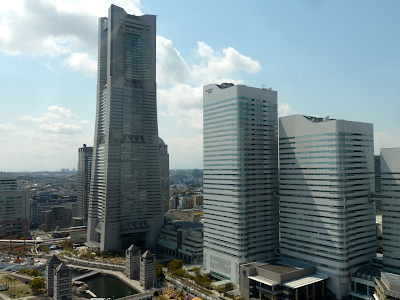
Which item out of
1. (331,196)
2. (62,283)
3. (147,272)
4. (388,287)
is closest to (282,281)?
(388,287)

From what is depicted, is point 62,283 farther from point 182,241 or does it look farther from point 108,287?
point 182,241

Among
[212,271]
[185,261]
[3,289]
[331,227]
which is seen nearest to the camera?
[331,227]

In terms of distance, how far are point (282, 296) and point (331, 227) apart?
23589 mm

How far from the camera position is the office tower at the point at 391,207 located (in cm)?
9575

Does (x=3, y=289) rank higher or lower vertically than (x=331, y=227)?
lower

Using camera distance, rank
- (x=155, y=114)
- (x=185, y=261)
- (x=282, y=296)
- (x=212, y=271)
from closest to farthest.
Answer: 1. (x=282, y=296)
2. (x=212, y=271)
3. (x=185, y=261)
4. (x=155, y=114)

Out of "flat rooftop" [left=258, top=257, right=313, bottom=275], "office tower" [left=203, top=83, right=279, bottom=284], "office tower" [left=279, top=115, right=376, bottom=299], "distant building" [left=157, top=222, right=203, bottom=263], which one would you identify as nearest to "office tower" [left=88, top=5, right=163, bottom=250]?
"distant building" [left=157, top=222, right=203, bottom=263]

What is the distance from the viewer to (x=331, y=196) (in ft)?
322

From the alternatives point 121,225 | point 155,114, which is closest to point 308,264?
point 121,225

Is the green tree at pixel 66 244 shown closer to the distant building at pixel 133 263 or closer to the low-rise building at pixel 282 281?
the distant building at pixel 133 263

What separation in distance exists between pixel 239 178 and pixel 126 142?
3133 inches

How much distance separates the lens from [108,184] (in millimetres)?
166375

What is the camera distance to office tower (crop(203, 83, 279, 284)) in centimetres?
11038

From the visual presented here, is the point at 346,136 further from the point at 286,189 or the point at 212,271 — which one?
the point at 212,271
